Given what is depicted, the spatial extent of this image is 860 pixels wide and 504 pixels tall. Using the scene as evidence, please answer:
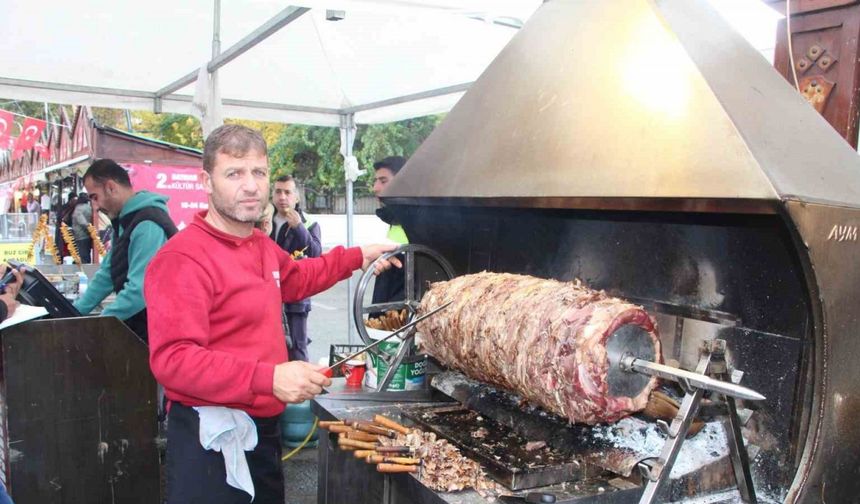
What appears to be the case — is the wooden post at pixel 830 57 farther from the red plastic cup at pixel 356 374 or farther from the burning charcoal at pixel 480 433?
the red plastic cup at pixel 356 374

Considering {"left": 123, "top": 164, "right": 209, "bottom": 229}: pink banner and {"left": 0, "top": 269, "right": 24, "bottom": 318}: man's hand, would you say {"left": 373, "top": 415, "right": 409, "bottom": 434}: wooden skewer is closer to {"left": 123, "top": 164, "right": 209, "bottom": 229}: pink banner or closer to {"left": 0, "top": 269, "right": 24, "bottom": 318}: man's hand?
{"left": 0, "top": 269, "right": 24, "bottom": 318}: man's hand

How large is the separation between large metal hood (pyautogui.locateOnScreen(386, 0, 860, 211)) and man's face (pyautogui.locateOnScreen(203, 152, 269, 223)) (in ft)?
2.34

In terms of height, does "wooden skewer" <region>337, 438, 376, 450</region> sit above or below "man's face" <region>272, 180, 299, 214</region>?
below

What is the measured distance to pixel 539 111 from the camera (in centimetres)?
223

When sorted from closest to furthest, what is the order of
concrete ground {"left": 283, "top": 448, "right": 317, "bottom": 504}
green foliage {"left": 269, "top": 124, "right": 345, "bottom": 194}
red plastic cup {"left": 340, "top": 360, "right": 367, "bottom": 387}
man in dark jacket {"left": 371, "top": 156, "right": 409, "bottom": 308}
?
red plastic cup {"left": 340, "top": 360, "right": 367, "bottom": 387}, man in dark jacket {"left": 371, "top": 156, "right": 409, "bottom": 308}, concrete ground {"left": 283, "top": 448, "right": 317, "bottom": 504}, green foliage {"left": 269, "top": 124, "right": 345, "bottom": 194}

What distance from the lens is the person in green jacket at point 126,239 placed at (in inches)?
151

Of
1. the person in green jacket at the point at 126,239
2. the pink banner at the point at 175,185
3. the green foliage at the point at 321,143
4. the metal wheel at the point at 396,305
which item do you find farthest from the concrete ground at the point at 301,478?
the green foliage at the point at 321,143

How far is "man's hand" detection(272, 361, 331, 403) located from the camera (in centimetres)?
199

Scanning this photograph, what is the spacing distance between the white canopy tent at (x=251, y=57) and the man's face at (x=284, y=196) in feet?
2.37

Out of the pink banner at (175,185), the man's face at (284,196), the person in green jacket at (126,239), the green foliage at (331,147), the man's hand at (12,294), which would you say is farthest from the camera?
the green foliage at (331,147)

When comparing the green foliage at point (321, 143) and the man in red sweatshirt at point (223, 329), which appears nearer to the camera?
the man in red sweatshirt at point (223, 329)

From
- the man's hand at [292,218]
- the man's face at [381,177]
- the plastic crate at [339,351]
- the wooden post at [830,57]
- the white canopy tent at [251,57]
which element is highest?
the white canopy tent at [251,57]

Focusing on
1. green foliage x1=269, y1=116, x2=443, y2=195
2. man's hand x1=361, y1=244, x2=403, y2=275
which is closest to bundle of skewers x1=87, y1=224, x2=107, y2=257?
man's hand x1=361, y1=244, x2=403, y2=275

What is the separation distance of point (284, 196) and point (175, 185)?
17.3 feet
